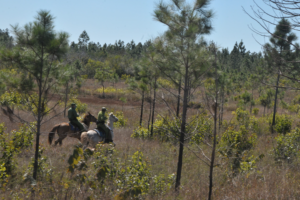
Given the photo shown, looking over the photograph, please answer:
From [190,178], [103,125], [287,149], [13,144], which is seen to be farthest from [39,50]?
[287,149]

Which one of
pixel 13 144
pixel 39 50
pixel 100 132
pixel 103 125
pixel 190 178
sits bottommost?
pixel 190 178

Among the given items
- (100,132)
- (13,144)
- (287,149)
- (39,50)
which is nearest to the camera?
(39,50)

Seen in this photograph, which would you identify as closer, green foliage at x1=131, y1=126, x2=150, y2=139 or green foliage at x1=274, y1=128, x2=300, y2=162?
green foliage at x1=274, y1=128, x2=300, y2=162

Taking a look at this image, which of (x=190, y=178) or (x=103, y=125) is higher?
(x=103, y=125)

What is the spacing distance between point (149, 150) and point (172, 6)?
6.25 m

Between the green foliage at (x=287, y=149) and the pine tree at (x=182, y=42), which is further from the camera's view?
the green foliage at (x=287, y=149)

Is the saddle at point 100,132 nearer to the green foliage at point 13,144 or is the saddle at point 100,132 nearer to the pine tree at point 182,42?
the green foliage at point 13,144

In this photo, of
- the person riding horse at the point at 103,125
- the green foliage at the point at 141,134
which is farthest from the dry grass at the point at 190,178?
the person riding horse at the point at 103,125

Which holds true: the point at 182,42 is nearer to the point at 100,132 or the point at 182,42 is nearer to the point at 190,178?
the point at 190,178

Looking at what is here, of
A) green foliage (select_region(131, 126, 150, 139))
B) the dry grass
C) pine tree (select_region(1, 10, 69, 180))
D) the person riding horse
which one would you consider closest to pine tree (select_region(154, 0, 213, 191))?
the dry grass

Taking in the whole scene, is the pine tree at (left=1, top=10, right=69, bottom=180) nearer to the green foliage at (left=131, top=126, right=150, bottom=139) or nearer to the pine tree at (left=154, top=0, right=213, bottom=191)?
the pine tree at (left=154, top=0, right=213, bottom=191)

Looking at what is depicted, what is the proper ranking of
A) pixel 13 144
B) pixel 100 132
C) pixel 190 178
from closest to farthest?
pixel 13 144
pixel 190 178
pixel 100 132

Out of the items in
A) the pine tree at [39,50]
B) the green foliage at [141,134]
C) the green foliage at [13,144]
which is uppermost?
the pine tree at [39,50]

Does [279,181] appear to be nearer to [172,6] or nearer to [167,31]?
[167,31]
